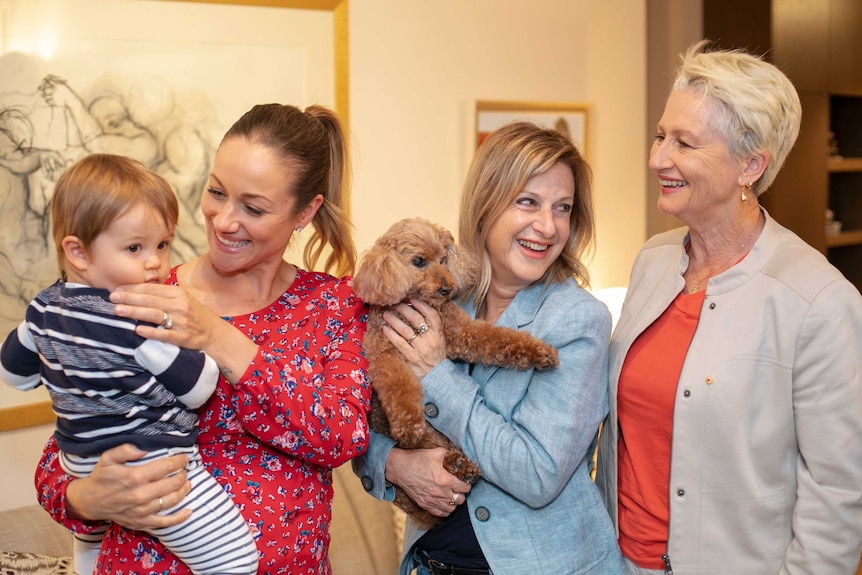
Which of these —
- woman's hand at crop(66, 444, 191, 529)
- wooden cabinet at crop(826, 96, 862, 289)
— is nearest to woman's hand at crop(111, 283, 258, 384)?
woman's hand at crop(66, 444, 191, 529)

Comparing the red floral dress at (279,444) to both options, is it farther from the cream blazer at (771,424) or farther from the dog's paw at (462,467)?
the cream blazer at (771,424)

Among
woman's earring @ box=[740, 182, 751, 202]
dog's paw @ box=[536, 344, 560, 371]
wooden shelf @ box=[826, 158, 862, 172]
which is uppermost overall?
wooden shelf @ box=[826, 158, 862, 172]

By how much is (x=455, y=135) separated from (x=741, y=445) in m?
2.22

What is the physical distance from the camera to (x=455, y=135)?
361 centimetres

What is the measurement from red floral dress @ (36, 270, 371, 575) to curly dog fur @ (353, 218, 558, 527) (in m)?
0.10

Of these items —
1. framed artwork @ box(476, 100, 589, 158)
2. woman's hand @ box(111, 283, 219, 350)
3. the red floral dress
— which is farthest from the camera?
framed artwork @ box(476, 100, 589, 158)

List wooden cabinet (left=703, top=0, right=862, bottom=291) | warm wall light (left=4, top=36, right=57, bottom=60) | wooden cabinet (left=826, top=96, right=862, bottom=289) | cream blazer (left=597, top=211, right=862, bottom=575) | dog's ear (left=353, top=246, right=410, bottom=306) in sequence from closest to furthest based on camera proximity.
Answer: cream blazer (left=597, top=211, right=862, bottom=575) < dog's ear (left=353, top=246, right=410, bottom=306) < warm wall light (left=4, top=36, right=57, bottom=60) < wooden cabinet (left=703, top=0, right=862, bottom=291) < wooden cabinet (left=826, top=96, right=862, bottom=289)

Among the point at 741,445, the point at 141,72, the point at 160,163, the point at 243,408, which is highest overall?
the point at 141,72

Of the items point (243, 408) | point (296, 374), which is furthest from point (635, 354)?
point (243, 408)

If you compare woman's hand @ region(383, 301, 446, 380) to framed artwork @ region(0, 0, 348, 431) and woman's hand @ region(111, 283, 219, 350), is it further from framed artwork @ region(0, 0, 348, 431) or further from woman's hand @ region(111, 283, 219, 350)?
framed artwork @ region(0, 0, 348, 431)

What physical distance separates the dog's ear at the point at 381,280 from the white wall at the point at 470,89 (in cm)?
151

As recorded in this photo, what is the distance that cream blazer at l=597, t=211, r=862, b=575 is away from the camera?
1679 millimetres

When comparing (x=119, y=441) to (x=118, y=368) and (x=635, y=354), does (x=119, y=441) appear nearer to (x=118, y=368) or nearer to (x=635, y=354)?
(x=118, y=368)

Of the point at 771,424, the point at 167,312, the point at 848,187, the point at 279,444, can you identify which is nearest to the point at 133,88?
the point at 167,312
